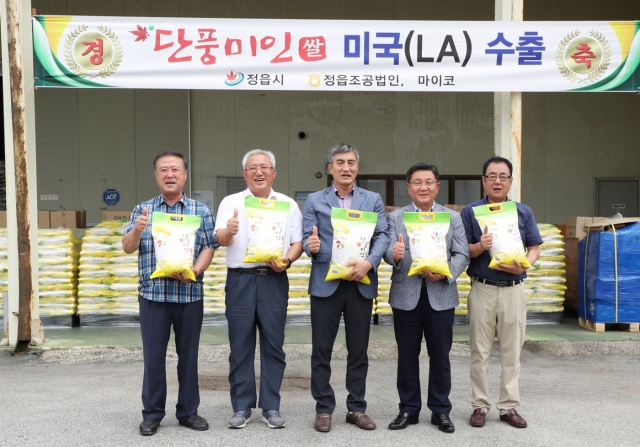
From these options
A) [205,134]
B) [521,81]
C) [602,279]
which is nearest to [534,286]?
[602,279]

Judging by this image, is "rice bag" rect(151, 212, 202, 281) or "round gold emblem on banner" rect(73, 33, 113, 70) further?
"round gold emblem on banner" rect(73, 33, 113, 70)

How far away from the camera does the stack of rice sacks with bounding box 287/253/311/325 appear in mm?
7449

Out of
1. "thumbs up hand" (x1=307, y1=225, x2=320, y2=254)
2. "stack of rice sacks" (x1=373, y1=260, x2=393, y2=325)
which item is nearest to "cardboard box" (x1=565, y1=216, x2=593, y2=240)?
"stack of rice sacks" (x1=373, y1=260, x2=393, y2=325)

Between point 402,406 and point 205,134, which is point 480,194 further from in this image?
point 402,406

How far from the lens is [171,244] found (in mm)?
3965

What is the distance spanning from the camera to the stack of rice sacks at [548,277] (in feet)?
24.6

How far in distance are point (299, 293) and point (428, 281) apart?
353 cm

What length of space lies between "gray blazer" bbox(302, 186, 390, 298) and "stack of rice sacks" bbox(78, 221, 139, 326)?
371 centimetres

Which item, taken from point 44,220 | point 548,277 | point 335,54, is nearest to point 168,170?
point 335,54

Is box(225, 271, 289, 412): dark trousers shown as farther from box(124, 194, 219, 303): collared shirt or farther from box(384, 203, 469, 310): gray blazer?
box(384, 203, 469, 310): gray blazer

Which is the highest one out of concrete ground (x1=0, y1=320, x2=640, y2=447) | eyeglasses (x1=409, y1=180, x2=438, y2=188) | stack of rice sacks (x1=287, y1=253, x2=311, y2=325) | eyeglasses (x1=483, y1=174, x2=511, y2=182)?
eyeglasses (x1=483, y1=174, x2=511, y2=182)

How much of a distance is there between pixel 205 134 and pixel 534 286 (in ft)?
22.8

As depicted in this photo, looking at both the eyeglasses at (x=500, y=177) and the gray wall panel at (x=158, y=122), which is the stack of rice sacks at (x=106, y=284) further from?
the gray wall panel at (x=158, y=122)

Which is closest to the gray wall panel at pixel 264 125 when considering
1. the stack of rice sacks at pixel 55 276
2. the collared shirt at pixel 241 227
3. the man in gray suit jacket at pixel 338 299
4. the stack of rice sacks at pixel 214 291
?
the stack of rice sacks at pixel 214 291
